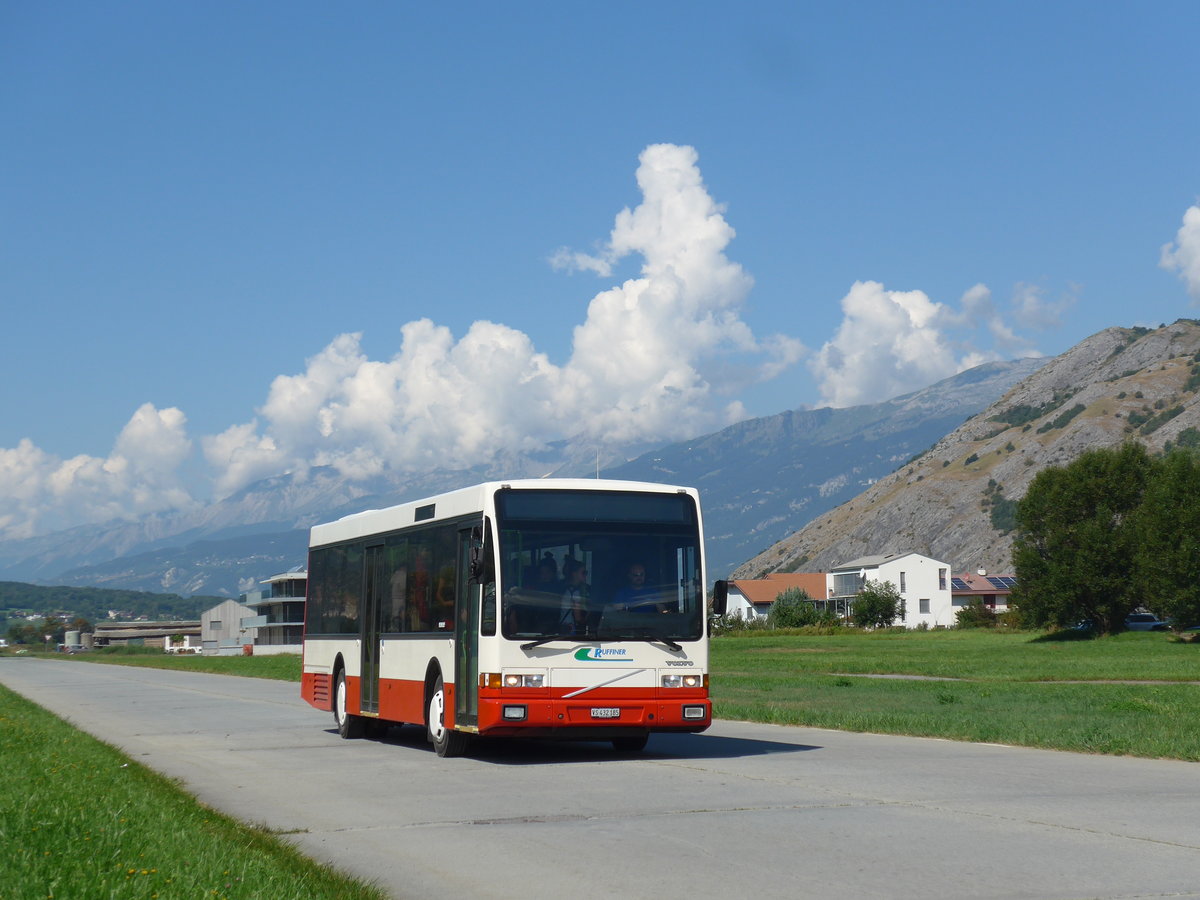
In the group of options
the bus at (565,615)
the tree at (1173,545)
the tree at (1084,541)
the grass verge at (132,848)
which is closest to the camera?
the grass verge at (132,848)

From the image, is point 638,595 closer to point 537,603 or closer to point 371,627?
point 537,603

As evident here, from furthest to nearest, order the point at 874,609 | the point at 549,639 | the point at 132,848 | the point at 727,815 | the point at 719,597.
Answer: the point at 874,609, the point at 719,597, the point at 549,639, the point at 727,815, the point at 132,848

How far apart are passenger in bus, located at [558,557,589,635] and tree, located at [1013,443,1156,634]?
62408 millimetres

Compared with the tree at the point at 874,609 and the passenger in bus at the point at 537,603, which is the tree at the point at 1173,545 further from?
the passenger in bus at the point at 537,603

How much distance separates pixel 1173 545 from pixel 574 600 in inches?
2372

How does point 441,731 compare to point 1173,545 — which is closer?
point 441,731

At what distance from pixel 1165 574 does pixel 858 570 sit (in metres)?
92.6

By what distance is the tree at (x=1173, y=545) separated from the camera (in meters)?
68.0

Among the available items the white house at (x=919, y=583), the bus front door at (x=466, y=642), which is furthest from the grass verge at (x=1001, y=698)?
the white house at (x=919, y=583)

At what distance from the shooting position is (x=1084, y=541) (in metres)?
75.9

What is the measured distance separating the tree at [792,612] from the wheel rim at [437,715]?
8718cm

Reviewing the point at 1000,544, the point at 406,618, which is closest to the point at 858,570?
the point at 1000,544

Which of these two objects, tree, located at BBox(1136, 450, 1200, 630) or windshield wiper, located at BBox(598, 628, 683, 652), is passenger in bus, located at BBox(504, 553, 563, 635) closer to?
windshield wiper, located at BBox(598, 628, 683, 652)

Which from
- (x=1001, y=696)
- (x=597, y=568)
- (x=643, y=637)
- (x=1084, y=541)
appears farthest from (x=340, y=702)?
(x=1084, y=541)
